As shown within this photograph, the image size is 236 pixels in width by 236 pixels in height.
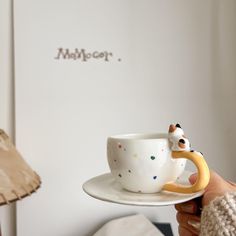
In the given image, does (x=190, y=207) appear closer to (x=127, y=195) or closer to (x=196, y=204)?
(x=196, y=204)

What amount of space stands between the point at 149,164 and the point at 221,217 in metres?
0.11

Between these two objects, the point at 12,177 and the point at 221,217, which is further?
the point at 12,177

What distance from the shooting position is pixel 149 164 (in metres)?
0.41

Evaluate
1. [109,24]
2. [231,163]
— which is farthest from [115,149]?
[231,163]

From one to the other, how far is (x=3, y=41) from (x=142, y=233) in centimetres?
57

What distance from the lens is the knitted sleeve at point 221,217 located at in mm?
380

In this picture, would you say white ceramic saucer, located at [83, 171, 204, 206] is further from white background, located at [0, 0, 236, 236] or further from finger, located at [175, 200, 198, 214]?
white background, located at [0, 0, 236, 236]

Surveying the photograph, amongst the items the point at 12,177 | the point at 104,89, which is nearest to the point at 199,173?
the point at 12,177

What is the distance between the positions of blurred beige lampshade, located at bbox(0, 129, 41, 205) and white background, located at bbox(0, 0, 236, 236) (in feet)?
0.47

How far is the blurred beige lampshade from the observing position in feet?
1.84

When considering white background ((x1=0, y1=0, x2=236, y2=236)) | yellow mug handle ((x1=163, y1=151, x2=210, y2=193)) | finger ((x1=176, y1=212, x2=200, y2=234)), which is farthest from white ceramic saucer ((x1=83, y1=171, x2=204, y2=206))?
white background ((x1=0, y1=0, x2=236, y2=236))

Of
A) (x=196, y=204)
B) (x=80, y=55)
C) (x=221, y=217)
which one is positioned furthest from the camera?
(x=80, y=55)

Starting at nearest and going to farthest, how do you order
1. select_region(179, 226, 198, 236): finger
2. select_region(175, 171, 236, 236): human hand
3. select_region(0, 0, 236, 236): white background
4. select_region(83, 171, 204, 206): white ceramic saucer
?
1. select_region(83, 171, 204, 206): white ceramic saucer
2. select_region(175, 171, 236, 236): human hand
3. select_region(179, 226, 198, 236): finger
4. select_region(0, 0, 236, 236): white background

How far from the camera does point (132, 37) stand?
828mm
